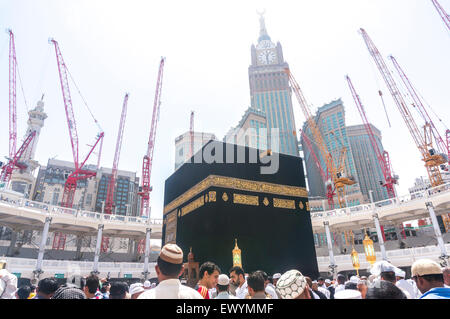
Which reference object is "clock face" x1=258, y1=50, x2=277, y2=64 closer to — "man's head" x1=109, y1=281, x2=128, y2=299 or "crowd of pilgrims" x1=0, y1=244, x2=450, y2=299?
"crowd of pilgrims" x1=0, y1=244, x2=450, y2=299

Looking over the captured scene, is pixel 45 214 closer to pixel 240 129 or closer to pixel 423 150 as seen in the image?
pixel 423 150

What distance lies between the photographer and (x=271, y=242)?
1338 cm

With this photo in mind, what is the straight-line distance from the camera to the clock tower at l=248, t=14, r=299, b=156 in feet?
300

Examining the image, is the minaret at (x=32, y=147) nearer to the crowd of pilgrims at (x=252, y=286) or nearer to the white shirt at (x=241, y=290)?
the white shirt at (x=241, y=290)

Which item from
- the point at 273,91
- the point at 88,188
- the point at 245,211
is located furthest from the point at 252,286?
the point at 273,91

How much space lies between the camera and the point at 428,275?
2340mm

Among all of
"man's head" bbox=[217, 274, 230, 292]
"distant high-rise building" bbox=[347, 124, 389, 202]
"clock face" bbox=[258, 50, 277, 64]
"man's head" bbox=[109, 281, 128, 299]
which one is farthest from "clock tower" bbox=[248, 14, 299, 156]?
"man's head" bbox=[109, 281, 128, 299]

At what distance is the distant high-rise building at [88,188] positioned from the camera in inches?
2090

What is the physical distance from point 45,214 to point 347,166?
67.1m

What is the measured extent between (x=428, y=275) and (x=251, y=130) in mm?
88026

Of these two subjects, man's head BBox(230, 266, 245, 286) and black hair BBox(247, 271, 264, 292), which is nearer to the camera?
black hair BBox(247, 271, 264, 292)

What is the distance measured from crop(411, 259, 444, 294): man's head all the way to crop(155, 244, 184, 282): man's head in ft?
6.44

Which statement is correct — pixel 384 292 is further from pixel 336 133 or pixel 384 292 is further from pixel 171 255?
pixel 336 133
